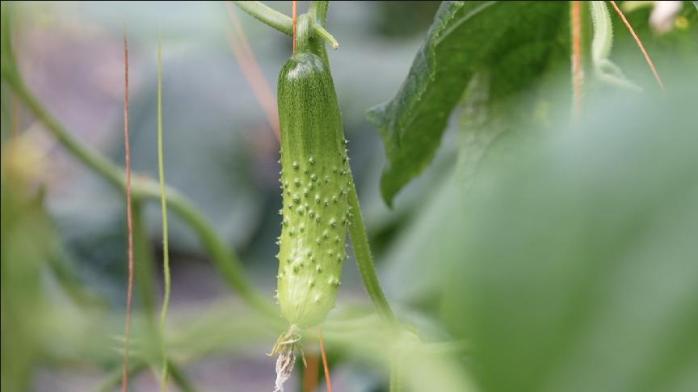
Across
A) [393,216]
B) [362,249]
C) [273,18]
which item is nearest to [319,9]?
[273,18]

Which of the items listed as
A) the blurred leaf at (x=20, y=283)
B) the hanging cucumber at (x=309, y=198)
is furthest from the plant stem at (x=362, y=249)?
the blurred leaf at (x=20, y=283)

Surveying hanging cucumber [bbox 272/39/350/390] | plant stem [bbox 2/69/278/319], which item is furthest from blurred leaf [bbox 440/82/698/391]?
plant stem [bbox 2/69/278/319]

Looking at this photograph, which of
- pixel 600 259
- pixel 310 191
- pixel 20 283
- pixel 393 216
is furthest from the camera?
pixel 393 216

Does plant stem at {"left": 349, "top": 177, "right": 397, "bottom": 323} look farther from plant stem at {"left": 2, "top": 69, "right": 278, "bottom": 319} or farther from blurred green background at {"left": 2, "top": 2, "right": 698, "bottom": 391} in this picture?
plant stem at {"left": 2, "top": 69, "right": 278, "bottom": 319}

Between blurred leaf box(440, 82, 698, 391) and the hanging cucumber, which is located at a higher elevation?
the hanging cucumber

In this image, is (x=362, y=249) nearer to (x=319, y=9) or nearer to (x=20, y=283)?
(x=319, y=9)

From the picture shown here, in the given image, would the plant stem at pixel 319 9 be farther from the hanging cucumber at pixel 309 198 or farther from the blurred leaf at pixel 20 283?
the blurred leaf at pixel 20 283

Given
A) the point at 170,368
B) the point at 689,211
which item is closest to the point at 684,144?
the point at 689,211
